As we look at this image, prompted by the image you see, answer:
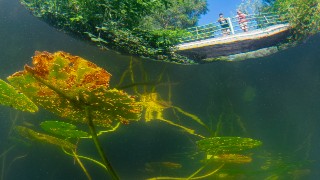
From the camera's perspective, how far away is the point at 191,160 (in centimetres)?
1216

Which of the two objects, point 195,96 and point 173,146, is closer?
point 195,96

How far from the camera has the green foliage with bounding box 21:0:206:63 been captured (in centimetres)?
586

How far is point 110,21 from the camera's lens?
19.6 ft

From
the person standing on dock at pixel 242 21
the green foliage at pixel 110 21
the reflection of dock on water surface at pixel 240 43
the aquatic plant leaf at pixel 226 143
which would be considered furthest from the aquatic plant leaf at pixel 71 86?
the person standing on dock at pixel 242 21

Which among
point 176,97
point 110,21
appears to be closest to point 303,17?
point 176,97

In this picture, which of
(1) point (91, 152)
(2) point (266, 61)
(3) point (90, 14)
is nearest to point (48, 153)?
(1) point (91, 152)

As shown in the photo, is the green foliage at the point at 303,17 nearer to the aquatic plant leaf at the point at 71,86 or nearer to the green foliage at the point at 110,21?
the green foliage at the point at 110,21

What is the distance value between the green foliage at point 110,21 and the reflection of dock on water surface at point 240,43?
348cm

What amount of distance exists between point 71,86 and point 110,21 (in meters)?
3.18

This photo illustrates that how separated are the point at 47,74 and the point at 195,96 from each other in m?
6.78

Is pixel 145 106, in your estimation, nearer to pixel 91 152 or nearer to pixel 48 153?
pixel 91 152

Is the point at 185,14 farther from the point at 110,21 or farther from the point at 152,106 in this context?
the point at 110,21

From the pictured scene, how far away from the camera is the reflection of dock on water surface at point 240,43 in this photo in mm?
10570

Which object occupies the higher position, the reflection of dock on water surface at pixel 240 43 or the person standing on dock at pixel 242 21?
the person standing on dock at pixel 242 21
